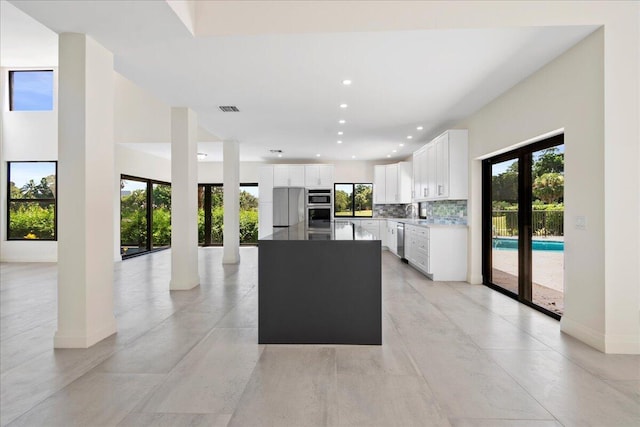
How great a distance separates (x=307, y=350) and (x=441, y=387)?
3.58ft

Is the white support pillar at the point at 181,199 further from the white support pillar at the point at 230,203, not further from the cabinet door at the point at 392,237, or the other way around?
the cabinet door at the point at 392,237

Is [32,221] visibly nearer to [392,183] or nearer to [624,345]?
[392,183]

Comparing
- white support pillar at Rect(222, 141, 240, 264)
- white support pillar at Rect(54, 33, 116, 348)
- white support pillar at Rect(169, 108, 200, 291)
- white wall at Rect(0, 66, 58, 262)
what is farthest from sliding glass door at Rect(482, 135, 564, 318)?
white wall at Rect(0, 66, 58, 262)

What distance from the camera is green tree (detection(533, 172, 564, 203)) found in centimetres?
370

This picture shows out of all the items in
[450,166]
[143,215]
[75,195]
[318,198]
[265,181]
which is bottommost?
[143,215]

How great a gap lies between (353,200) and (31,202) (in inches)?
308

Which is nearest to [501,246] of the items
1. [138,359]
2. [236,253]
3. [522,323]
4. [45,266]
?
[522,323]

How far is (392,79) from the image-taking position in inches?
155

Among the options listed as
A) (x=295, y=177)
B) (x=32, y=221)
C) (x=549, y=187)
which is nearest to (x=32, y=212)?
(x=32, y=221)

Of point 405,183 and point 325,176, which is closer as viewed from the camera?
point 405,183

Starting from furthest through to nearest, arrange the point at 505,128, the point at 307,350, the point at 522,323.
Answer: the point at 505,128 → the point at 522,323 → the point at 307,350

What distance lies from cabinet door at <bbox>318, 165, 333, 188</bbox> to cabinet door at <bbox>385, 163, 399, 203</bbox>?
157 centimetres

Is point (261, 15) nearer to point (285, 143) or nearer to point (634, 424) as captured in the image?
point (634, 424)

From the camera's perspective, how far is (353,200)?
10.3m
